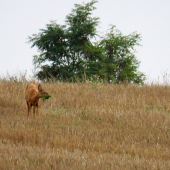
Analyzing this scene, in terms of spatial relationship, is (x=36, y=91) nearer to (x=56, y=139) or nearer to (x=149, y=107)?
(x=56, y=139)

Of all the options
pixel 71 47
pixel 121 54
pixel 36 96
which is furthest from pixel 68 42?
pixel 36 96

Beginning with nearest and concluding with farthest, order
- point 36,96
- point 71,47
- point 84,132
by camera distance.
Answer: point 84,132 → point 36,96 → point 71,47

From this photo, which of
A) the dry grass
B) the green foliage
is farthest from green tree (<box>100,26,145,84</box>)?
the dry grass

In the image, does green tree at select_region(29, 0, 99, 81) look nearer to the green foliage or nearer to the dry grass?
the green foliage

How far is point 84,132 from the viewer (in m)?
8.73

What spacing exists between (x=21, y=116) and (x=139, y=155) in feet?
17.1

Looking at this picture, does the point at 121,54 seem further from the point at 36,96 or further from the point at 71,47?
the point at 36,96

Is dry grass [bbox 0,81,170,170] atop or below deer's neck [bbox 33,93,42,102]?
below

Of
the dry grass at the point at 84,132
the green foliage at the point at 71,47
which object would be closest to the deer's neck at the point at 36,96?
the dry grass at the point at 84,132

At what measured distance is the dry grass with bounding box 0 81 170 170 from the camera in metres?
5.80

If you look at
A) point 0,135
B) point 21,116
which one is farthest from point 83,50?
point 0,135

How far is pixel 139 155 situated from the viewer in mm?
6949

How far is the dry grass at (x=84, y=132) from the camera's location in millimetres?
5805

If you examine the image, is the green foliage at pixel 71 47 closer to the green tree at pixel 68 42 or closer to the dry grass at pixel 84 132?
the green tree at pixel 68 42
